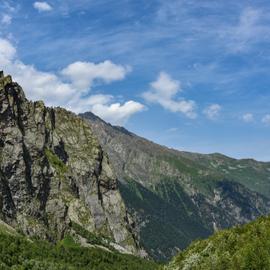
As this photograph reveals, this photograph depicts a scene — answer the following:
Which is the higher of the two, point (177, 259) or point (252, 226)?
point (252, 226)

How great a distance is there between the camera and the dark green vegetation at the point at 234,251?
452 ft

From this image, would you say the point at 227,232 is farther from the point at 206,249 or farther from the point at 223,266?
the point at 223,266

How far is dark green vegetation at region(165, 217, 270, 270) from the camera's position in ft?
452

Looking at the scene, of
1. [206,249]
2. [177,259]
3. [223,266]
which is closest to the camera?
[223,266]

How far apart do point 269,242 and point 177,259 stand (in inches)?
1417

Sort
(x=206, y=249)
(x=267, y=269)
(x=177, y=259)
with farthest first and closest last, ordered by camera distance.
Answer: (x=177, y=259), (x=206, y=249), (x=267, y=269)

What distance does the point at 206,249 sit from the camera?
16288 centimetres

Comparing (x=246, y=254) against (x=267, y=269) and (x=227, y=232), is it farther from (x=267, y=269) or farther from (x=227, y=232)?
(x=227, y=232)

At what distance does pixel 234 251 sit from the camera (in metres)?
161

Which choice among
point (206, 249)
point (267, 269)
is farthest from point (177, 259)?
point (267, 269)

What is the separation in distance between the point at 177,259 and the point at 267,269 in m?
47.1


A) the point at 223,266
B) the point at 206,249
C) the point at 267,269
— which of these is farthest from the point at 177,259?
the point at 267,269

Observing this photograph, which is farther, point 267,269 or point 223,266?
point 223,266

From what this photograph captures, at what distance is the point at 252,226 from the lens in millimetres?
182250
